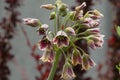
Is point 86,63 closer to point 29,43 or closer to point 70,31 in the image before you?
point 70,31

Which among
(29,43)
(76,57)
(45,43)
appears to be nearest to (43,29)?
(45,43)

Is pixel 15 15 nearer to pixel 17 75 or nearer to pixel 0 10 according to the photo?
pixel 0 10

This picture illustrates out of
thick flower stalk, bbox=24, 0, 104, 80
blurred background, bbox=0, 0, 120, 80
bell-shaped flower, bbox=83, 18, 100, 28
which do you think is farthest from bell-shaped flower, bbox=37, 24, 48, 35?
blurred background, bbox=0, 0, 120, 80

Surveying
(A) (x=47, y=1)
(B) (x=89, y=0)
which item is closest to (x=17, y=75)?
(A) (x=47, y=1)

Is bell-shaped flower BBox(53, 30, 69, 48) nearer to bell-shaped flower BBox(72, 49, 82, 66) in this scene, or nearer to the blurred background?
bell-shaped flower BBox(72, 49, 82, 66)

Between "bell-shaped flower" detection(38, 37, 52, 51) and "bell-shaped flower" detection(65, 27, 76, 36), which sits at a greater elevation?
"bell-shaped flower" detection(65, 27, 76, 36)
